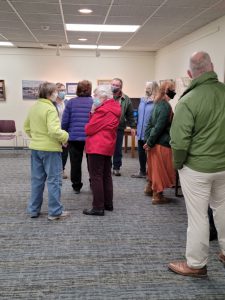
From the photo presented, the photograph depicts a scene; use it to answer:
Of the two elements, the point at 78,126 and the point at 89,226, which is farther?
the point at 78,126

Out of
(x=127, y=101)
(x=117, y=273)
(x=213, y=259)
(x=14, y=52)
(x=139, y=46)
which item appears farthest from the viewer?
(x=14, y=52)

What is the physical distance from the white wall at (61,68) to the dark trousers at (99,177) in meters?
5.29

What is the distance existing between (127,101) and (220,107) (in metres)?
3.27

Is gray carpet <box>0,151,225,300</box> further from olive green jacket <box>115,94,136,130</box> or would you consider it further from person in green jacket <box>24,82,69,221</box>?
olive green jacket <box>115,94,136,130</box>

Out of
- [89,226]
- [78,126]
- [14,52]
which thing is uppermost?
[14,52]

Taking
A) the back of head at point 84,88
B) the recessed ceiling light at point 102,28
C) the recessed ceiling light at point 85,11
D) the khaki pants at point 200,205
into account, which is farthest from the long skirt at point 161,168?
the recessed ceiling light at point 102,28

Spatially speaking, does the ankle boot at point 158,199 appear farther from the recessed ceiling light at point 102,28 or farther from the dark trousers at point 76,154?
the recessed ceiling light at point 102,28

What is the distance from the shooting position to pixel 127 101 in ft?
17.4

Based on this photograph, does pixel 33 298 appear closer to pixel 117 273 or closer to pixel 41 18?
pixel 117 273

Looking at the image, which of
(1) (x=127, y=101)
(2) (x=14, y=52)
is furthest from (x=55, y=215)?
(2) (x=14, y=52)

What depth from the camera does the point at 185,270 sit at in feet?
7.82

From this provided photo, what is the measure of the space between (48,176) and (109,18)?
A: 2.67 m

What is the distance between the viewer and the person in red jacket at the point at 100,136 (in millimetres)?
3377

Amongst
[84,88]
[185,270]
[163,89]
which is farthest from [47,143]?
[185,270]
